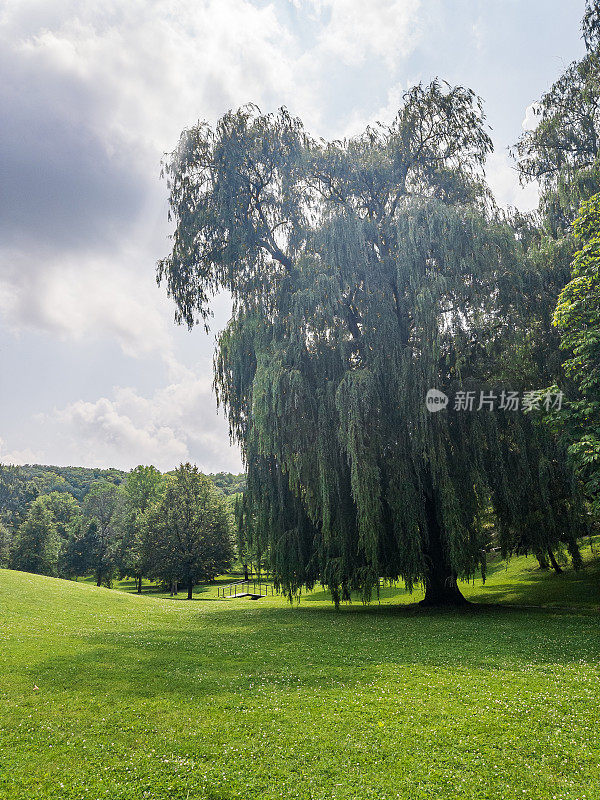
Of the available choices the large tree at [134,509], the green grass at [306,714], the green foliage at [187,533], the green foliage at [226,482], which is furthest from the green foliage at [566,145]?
the green foliage at [226,482]

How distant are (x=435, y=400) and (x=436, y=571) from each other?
654 centimetres

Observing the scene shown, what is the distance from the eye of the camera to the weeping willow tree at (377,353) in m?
14.7

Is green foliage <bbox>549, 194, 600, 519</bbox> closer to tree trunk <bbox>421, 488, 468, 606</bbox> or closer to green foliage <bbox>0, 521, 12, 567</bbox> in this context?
tree trunk <bbox>421, 488, 468, 606</bbox>

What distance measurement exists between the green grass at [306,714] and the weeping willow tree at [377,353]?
138 inches

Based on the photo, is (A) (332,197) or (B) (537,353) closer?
(B) (537,353)

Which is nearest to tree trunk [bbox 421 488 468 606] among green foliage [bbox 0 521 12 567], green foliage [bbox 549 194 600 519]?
green foliage [bbox 549 194 600 519]

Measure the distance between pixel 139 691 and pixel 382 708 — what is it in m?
4.18

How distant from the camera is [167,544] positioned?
4112 cm

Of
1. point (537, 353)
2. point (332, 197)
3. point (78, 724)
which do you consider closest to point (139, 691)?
point (78, 724)

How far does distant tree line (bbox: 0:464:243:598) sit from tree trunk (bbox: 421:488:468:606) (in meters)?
11.7

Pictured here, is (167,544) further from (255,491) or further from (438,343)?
(438,343)

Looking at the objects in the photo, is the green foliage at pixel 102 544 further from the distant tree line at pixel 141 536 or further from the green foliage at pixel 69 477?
the green foliage at pixel 69 477

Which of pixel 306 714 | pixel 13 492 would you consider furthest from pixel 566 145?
pixel 13 492

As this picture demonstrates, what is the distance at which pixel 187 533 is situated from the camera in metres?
41.4
